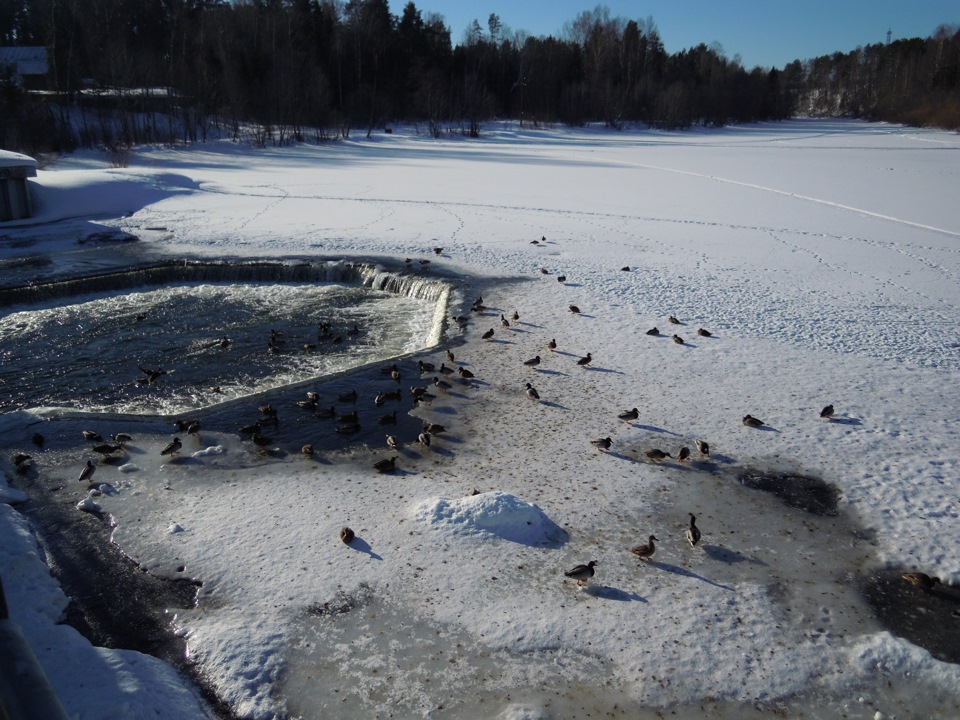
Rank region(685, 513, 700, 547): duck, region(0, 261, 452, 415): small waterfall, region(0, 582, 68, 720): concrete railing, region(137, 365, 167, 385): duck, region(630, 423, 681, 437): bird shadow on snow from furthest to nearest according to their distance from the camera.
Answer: region(137, 365, 167, 385): duck → region(0, 261, 452, 415): small waterfall → region(630, 423, 681, 437): bird shadow on snow → region(685, 513, 700, 547): duck → region(0, 582, 68, 720): concrete railing

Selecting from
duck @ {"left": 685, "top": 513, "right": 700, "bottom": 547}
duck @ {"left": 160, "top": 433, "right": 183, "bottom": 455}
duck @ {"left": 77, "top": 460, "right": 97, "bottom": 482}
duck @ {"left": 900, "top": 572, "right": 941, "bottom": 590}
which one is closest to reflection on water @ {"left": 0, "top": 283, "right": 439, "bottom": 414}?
duck @ {"left": 160, "top": 433, "right": 183, "bottom": 455}

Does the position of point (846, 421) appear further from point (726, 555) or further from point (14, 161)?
point (14, 161)

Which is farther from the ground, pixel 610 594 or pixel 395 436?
pixel 395 436

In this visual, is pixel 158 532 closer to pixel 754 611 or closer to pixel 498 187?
pixel 754 611

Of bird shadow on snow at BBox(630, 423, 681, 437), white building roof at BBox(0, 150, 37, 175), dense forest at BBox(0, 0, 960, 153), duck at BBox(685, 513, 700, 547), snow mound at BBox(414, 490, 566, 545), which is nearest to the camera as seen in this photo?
duck at BBox(685, 513, 700, 547)

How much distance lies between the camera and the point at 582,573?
6145mm

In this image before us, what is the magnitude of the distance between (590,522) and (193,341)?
28.4ft

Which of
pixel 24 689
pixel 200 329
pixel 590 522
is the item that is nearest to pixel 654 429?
pixel 590 522

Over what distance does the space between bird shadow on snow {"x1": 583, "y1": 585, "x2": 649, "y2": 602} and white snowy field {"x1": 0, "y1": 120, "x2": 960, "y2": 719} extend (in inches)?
1.0

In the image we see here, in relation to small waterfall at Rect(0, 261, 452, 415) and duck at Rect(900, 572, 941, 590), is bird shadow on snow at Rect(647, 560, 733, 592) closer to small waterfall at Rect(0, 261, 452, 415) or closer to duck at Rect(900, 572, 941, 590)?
duck at Rect(900, 572, 941, 590)

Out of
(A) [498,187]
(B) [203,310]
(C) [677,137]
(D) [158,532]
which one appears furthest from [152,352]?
(C) [677,137]

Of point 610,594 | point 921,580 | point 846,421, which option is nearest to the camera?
point 610,594

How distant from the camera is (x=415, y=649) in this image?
5.50 meters

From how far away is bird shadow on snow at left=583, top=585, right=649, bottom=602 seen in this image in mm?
6027
